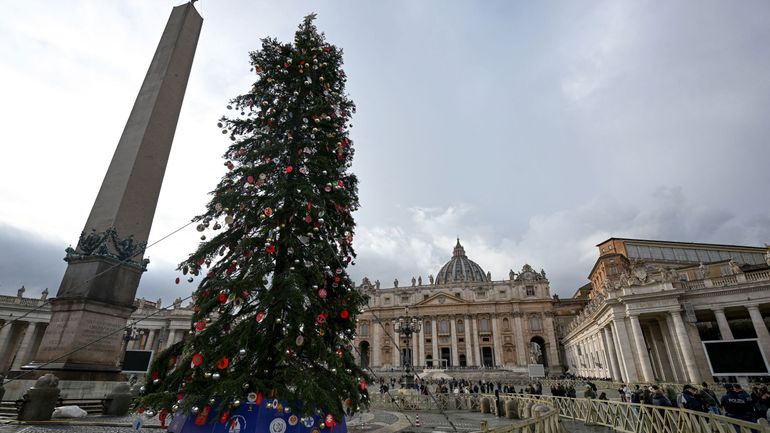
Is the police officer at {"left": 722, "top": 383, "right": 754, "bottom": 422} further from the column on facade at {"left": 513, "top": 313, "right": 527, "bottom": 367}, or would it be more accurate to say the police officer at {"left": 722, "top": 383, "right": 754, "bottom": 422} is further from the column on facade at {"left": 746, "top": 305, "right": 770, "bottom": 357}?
the column on facade at {"left": 513, "top": 313, "right": 527, "bottom": 367}

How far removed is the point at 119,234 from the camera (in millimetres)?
9664

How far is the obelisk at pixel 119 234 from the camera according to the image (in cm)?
877

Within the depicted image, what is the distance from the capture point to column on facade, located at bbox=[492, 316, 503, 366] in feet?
214

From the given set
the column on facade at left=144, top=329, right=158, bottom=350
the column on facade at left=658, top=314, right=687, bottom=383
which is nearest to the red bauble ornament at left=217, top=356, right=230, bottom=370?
the column on facade at left=658, top=314, right=687, bottom=383

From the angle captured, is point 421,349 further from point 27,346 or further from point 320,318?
point 320,318

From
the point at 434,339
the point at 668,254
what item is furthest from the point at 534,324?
the point at 668,254

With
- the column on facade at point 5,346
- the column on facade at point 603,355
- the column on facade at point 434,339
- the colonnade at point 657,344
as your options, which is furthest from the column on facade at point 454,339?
the column on facade at point 5,346

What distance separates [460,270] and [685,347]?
69.8 meters

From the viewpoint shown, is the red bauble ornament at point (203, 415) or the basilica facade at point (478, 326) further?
the basilica facade at point (478, 326)

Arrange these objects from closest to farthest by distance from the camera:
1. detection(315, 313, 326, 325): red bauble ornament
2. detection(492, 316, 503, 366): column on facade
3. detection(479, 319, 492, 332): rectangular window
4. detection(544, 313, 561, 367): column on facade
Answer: detection(315, 313, 326, 325): red bauble ornament < detection(544, 313, 561, 367): column on facade < detection(492, 316, 503, 366): column on facade < detection(479, 319, 492, 332): rectangular window

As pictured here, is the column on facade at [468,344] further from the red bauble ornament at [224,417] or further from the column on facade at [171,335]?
the red bauble ornament at [224,417]

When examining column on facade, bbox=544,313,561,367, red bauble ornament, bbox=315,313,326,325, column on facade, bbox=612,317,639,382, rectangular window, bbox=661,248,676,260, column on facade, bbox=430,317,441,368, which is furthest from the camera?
column on facade, bbox=430,317,441,368

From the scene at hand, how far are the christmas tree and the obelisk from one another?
12.7 feet

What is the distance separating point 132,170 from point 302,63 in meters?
6.09
